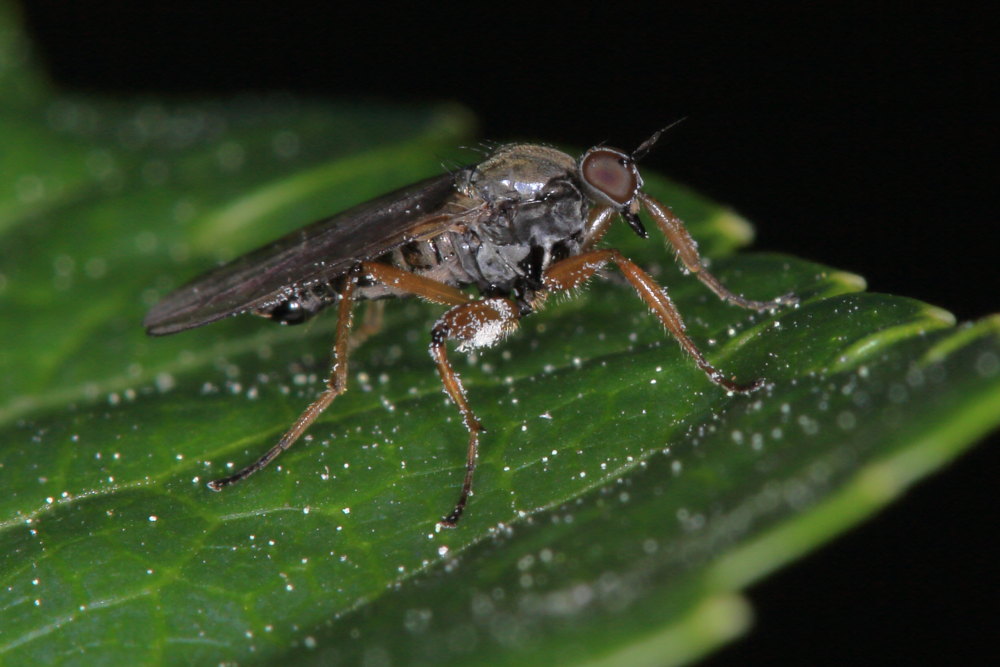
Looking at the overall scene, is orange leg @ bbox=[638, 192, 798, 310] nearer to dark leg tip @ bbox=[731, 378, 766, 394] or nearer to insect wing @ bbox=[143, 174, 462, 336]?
dark leg tip @ bbox=[731, 378, 766, 394]

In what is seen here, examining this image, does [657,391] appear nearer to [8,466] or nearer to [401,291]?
[401,291]

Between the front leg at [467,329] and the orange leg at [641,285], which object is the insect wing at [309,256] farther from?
the orange leg at [641,285]

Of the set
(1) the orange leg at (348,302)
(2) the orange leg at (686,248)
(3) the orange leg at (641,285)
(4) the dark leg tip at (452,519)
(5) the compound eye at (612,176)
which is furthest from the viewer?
(5) the compound eye at (612,176)

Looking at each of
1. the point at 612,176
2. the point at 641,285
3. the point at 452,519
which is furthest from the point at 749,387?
the point at 612,176

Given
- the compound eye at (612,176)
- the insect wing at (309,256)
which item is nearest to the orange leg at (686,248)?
the compound eye at (612,176)

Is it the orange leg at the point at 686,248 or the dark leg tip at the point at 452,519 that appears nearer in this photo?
the dark leg tip at the point at 452,519

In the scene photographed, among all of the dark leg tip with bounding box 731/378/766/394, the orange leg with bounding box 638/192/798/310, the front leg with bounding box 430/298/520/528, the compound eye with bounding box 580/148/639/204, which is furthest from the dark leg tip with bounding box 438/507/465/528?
the compound eye with bounding box 580/148/639/204

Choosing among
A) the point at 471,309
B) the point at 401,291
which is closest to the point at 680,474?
the point at 471,309
